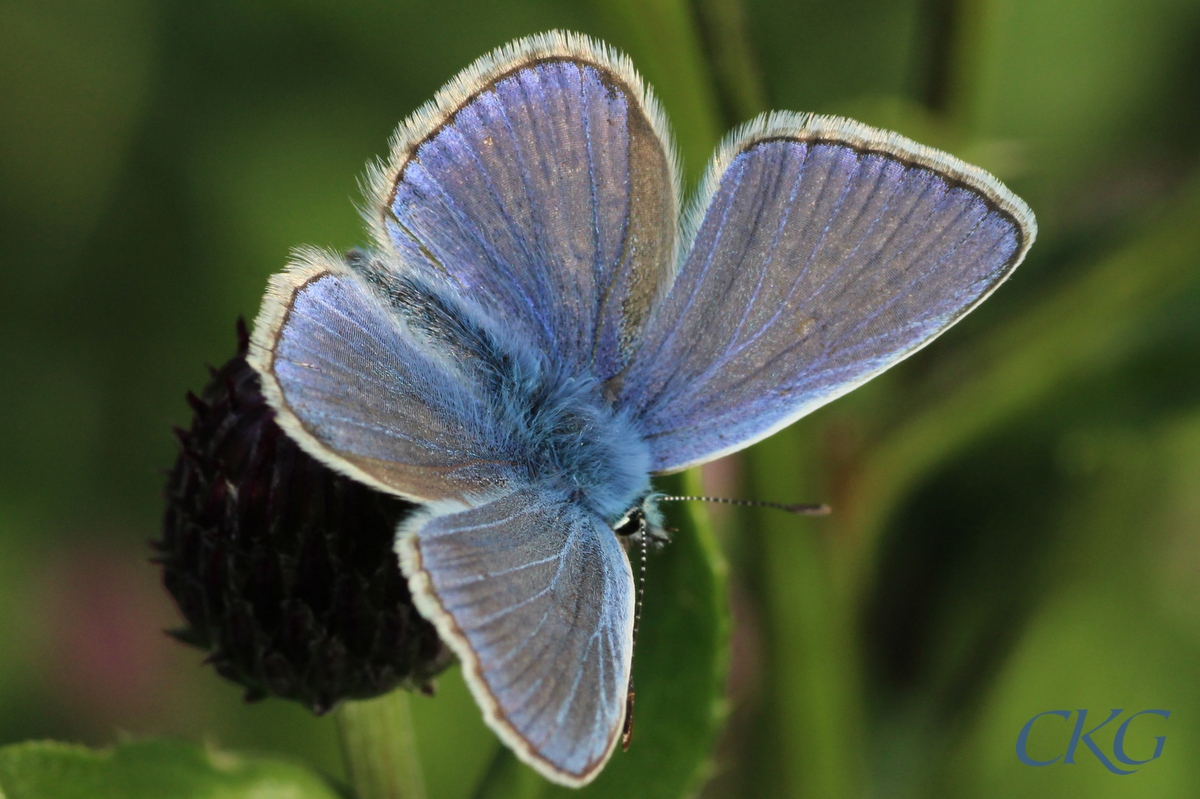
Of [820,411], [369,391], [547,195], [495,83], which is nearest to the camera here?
[369,391]

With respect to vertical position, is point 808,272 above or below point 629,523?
above

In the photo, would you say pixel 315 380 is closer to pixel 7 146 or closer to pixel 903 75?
pixel 7 146

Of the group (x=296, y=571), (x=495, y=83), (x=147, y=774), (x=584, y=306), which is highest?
(x=495, y=83)

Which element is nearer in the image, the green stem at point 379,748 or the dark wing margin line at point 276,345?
the dark wing margin line at point 276,345

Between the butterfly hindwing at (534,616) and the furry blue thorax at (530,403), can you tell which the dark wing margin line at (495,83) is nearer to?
the furry blue thorax at (530,403)

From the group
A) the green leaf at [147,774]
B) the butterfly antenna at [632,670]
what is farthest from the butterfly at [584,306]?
the green leaf at [147,774]

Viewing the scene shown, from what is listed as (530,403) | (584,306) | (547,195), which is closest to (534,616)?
(530,403)

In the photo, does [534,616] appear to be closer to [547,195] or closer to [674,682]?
[674,682]
